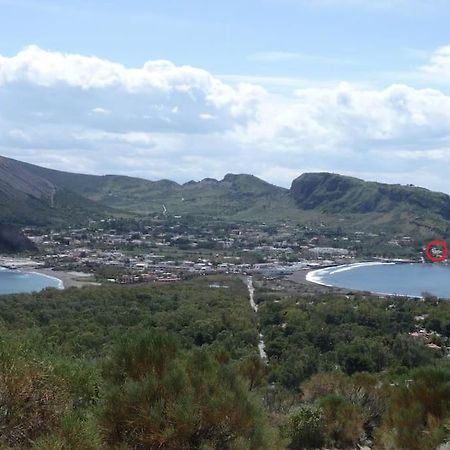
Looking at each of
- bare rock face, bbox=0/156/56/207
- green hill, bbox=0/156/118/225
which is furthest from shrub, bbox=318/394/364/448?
bare rock face, bbox=0/156/56/207

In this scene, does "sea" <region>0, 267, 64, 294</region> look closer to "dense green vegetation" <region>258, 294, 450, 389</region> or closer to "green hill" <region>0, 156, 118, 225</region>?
"dense green vegetation" <region>258, 294, 450, 389</region>

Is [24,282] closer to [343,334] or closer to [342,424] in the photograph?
[343,334]

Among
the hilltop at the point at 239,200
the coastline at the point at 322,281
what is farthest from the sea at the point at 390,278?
the hilltop at the point at 239,200

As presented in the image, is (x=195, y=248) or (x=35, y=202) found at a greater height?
(x=35, y=202)

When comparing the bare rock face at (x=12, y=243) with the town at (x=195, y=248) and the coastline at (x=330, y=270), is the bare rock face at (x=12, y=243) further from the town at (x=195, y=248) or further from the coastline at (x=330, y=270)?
the coastline at (x=330, y=270)

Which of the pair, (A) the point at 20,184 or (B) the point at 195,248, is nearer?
(B) the point at 195,248

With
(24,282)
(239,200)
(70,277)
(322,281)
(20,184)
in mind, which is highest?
(239,200)

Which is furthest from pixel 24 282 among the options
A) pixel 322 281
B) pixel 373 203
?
pixel 373 203
